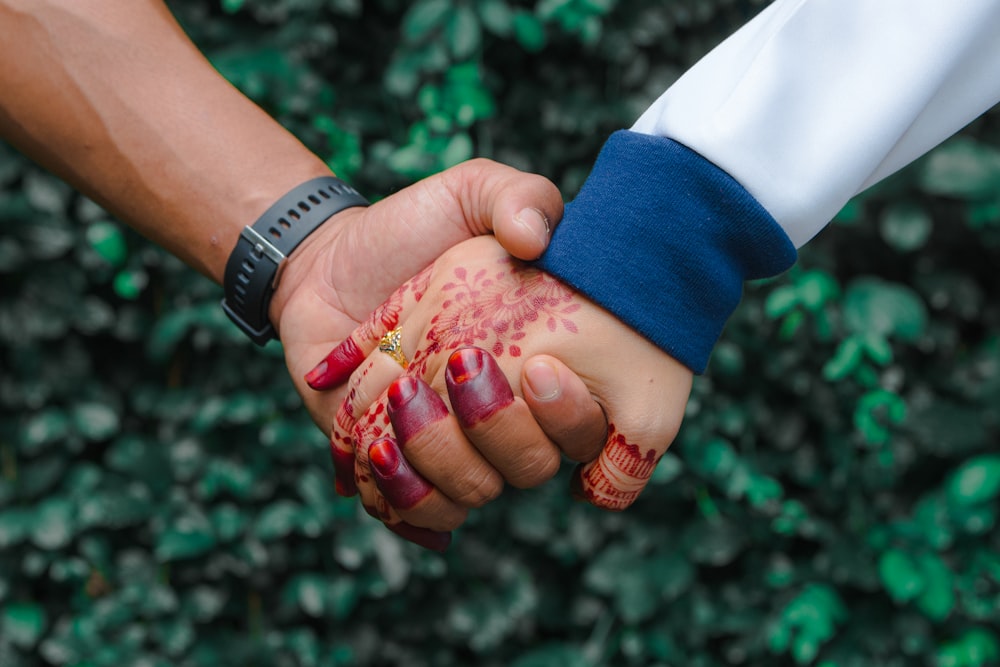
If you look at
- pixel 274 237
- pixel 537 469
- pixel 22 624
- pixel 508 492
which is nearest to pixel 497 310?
pixel 537 469

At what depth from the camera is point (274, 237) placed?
4.85 feet

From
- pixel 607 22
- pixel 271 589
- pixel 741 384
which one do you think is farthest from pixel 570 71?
pixel 271 589

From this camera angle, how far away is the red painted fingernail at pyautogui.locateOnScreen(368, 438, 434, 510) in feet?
4.03

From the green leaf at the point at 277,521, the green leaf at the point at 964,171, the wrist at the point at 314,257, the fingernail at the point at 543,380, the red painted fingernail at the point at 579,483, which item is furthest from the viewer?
the green leaf at the point at 277,521

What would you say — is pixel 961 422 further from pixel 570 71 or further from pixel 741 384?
pixel 570 71

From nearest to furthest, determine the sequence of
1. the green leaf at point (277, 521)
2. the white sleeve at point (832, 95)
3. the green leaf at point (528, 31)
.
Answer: the white sleeve at point (832, 95) → the green leaf at point (528, 31) → the green leaf at point (277, 521)

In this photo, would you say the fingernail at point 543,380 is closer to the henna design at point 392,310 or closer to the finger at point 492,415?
the finger at point 492,415

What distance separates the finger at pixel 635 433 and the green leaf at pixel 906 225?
3.05ft

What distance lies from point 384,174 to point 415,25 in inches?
12.6

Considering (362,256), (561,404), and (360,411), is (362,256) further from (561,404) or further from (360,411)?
(561,404)

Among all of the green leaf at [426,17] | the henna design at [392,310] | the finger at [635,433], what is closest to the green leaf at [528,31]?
the green leaf at [426,17]

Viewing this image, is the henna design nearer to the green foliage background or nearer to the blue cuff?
the blue cuff

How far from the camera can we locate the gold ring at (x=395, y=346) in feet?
4.38

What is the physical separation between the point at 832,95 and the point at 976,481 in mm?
1099
